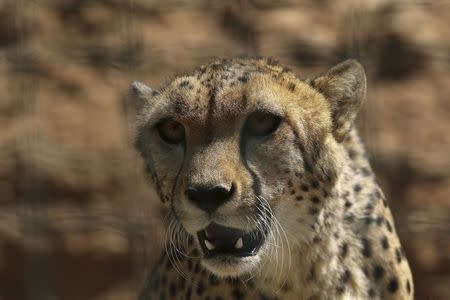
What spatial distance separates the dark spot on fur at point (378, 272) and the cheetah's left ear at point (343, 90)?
258 mm

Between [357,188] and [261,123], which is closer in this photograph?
[261,123]

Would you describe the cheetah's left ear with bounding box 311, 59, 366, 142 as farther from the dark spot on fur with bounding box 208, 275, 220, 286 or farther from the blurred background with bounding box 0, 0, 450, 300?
the blurred background with bounding box 0, 0, 450, 300

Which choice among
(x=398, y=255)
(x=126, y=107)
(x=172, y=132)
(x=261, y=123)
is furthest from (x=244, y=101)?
(x=126, y=107)

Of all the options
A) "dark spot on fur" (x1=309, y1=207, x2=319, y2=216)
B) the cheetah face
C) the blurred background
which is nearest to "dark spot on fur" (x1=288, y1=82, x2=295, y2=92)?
the cheetah face

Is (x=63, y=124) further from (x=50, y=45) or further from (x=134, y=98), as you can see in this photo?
(x=134, y=98)

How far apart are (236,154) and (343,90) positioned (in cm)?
31

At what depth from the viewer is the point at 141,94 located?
2.15 m

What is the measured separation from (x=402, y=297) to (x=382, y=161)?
1.59 meters

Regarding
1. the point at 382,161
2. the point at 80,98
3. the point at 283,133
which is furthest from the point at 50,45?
the point at 283,133

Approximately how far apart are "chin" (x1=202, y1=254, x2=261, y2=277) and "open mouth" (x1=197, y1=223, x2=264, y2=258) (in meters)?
0.01

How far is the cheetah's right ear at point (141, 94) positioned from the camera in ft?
6.98

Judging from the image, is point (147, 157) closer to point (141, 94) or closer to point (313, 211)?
point (141, 94)

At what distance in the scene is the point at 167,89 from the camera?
2.05 meters

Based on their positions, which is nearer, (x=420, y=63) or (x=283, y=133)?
(x=283, y=133)
